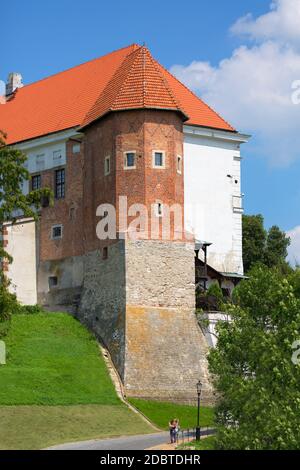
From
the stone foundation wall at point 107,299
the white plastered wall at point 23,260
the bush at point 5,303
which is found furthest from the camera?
the white plastered wall at point 23,260

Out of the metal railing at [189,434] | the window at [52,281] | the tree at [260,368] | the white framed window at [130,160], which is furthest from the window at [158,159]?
the metal railing at [189,434]

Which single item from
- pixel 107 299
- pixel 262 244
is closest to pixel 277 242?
pixel 262 244

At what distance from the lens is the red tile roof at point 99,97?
177ft

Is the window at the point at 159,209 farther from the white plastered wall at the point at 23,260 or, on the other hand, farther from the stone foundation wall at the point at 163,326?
the white plastered wall at the point at 23,260

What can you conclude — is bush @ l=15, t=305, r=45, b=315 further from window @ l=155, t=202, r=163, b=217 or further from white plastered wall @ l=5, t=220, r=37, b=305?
window @ l=155, t=202, r=163, b=217

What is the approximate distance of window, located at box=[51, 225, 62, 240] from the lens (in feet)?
190

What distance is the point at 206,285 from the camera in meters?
57.3

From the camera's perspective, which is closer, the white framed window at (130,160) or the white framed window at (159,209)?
the white framed window at (159,209)

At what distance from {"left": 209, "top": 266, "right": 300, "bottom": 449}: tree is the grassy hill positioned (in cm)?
530

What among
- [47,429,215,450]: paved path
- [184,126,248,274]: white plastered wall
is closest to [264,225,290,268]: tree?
[184,126,248,274]: white plastered wall

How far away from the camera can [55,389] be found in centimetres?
4728

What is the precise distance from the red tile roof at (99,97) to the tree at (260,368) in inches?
534

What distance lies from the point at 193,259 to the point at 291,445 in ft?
57.3

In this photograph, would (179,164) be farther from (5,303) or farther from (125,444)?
(125,444)
